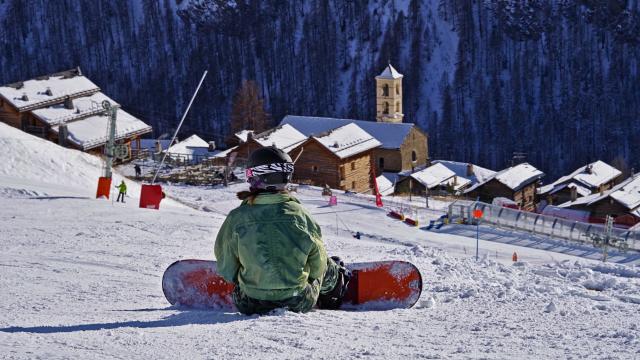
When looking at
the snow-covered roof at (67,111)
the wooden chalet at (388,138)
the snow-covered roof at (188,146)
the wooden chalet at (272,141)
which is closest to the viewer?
the snow-covered roof at (67,111)

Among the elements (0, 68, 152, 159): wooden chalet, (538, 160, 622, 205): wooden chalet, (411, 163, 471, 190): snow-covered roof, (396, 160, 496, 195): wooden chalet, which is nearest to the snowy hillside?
(538, 160, 622, 205): wooden chalet

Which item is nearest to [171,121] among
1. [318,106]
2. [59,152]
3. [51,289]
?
[318,106]

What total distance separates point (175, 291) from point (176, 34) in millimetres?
117453

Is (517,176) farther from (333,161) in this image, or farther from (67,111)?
(67,111)

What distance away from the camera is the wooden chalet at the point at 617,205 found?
47.1 meters

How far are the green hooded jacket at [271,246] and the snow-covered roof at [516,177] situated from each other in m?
48.5

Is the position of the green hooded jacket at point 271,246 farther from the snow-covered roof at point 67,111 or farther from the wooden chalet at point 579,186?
the wooden chalet at point 579,186

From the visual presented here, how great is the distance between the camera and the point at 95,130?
44.9 metres

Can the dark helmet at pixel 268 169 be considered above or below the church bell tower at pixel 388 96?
below

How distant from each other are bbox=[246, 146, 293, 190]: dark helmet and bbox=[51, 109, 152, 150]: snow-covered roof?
36.1 meters

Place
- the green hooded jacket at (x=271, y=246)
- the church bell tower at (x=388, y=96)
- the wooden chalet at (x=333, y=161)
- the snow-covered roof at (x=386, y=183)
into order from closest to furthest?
the green hooded jacket at (x=271, y=246) → the wooden chalet at (x=333, y=161) → the snow-covered roof at (x=386, y=183) → the church bell tower at (x=388, y=96)

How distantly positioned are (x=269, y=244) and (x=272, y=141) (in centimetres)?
4386

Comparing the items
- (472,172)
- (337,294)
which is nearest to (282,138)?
(472,172)

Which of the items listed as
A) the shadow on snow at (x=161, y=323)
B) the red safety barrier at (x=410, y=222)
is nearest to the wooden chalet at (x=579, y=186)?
the red safety barrier at (x=410, y=222)
